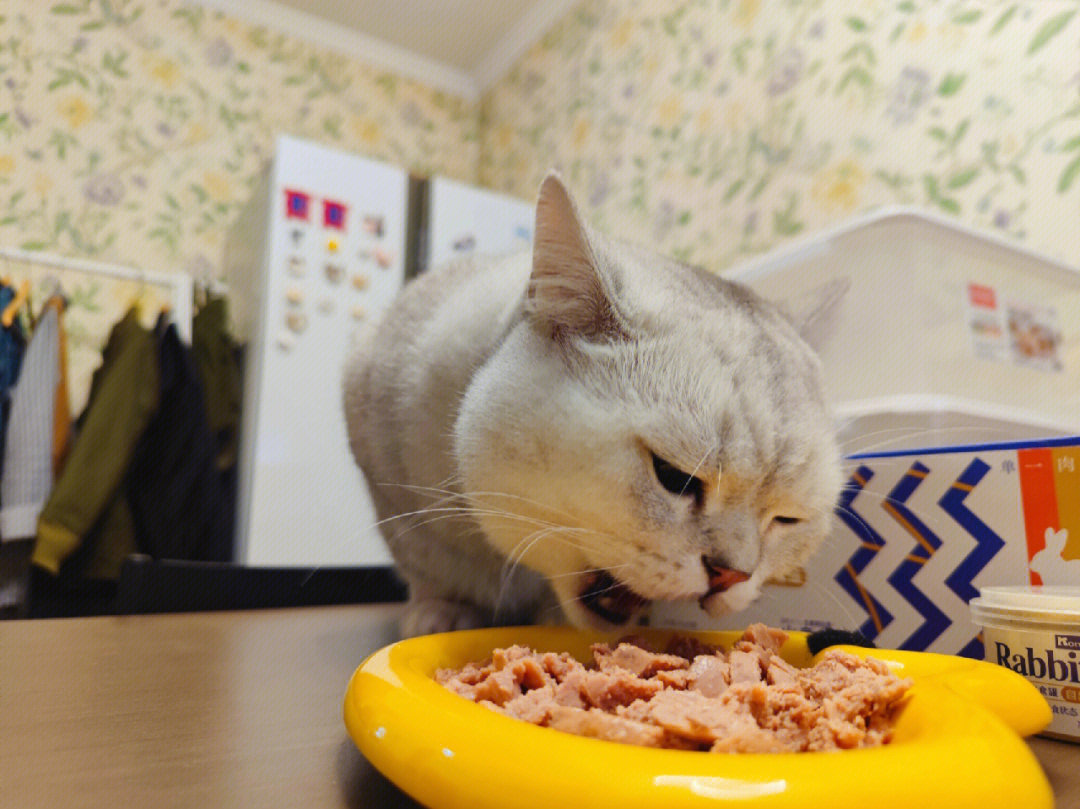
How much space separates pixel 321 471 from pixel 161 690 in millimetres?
1773

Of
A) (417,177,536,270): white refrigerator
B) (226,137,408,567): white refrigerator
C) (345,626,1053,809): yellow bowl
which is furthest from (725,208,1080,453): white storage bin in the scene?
(417,177,536,270): white refrigerator

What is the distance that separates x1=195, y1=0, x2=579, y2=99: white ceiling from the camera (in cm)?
288

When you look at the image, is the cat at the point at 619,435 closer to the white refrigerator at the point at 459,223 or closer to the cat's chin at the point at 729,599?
the cat's chin at the point at 729,599

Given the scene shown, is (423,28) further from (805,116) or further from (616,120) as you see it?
(805,116)

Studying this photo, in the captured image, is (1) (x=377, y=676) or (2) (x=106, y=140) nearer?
(1) (x=377, y=676)

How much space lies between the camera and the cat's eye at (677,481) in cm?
56

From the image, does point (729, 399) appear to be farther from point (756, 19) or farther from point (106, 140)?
point (106, 140)

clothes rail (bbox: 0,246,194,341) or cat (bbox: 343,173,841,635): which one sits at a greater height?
clothes rail (bbox: 0,246,194,341)

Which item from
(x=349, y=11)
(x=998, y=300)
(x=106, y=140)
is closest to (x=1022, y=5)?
(x=998, y=300)

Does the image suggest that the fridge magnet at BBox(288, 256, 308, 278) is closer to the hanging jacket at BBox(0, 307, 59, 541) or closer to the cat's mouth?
the hanging jacket at BBox(0, 307, 59, 541)

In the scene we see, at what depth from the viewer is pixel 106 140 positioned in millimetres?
2529

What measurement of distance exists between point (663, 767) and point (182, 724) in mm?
312

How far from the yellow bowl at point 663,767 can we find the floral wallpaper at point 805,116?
4.76ft

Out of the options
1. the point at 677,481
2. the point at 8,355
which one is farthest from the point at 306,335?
the point at 677,481
